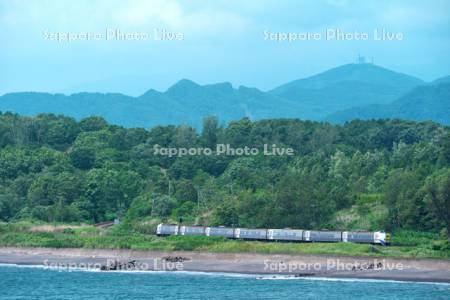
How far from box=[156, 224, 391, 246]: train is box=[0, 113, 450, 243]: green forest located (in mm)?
4440

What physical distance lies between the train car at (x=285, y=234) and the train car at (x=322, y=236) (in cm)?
62

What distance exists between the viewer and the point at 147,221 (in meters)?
102

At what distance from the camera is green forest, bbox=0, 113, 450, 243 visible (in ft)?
310

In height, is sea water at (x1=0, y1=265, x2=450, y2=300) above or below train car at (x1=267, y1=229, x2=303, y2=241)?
below

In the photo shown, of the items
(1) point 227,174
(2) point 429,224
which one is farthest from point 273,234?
(1) point 227,174

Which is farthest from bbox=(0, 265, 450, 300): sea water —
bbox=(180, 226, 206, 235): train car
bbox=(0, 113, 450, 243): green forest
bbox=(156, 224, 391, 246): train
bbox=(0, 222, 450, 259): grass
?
bbox=(0, 113, 450, 243): green forest

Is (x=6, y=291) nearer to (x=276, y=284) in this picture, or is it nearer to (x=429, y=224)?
(x=276, y=284)

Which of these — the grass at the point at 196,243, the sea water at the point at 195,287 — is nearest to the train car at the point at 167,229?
the grass at the point at 196,243

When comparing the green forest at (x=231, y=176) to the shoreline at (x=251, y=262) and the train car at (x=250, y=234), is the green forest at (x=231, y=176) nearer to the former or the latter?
the train car at (x=250, y=234)

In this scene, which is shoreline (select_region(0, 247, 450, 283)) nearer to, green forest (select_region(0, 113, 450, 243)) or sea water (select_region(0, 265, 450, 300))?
sea water (select_region(0, 265, 450, 300))

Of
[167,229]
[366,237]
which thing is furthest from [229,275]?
[167,229]

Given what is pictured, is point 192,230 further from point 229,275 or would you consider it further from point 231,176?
point 231,176

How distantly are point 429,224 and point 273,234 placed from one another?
13417 millimetres

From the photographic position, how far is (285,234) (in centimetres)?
8888
